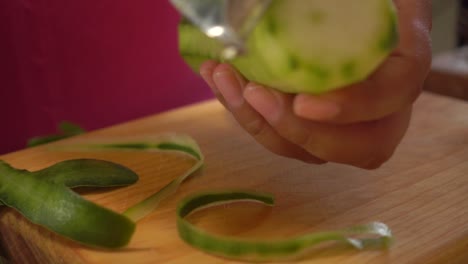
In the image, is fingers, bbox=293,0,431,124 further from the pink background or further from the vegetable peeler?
the pink background

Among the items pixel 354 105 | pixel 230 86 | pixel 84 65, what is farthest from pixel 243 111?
pixel 84 65

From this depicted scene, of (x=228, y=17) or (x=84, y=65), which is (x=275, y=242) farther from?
(x=84, y=65)

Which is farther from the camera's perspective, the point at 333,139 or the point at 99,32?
the point at 99,32

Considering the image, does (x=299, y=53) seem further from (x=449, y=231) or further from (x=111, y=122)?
(x=111, y=122)

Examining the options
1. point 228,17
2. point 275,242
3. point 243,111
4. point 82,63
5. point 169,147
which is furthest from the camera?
point 82,63

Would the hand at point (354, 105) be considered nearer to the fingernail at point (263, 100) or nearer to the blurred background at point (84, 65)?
the fingernail at point (263, 100)

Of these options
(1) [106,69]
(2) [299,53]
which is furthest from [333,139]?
(1) [106,69]

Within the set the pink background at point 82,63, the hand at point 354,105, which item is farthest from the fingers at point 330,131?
the pink background at point 82,63

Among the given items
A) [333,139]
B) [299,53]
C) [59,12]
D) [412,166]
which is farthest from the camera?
[59,12]
